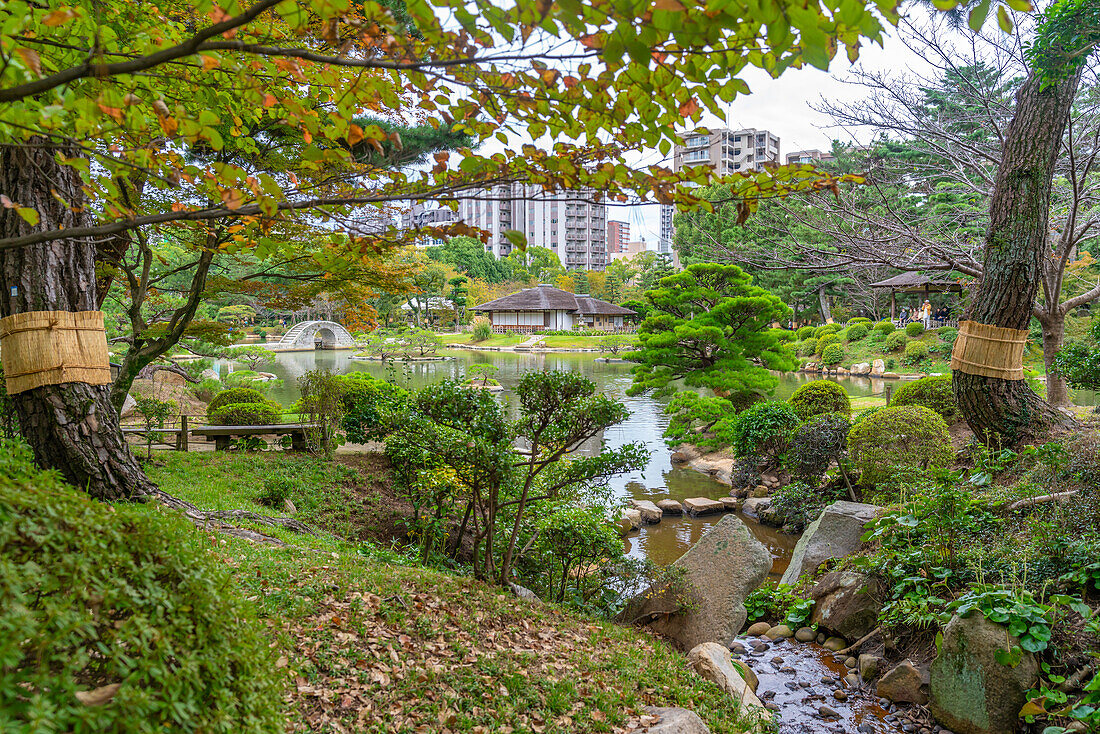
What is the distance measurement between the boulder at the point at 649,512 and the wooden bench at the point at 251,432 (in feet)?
15.4

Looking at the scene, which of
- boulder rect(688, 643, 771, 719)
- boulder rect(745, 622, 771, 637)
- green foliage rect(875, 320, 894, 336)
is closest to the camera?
boulder rect(688, 643, 771, 719)

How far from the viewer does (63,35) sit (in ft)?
7.85

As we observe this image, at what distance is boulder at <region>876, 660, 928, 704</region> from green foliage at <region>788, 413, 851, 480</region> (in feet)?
12.6

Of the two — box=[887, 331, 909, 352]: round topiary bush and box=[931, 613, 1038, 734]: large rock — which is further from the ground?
box=[887, 331, 909, 352]: round topiary bush

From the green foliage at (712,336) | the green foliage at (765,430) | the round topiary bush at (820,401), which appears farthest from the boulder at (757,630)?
the green foliage at (712,336)

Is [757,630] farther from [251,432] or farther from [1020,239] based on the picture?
[251,432]

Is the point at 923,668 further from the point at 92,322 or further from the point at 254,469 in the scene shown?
the point at 254,469

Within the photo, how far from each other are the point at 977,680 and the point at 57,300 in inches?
233

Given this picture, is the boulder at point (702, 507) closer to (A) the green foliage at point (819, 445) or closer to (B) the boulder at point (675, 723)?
(A) the green foliage at point (819, 445)

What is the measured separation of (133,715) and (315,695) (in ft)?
3.78

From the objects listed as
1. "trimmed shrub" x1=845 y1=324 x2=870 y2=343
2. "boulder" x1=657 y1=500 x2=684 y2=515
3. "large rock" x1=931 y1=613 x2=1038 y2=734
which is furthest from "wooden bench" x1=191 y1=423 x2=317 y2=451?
"trimmed shrub" x1=845 y1=324 x2=870 y2=343

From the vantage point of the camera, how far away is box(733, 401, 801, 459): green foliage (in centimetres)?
810

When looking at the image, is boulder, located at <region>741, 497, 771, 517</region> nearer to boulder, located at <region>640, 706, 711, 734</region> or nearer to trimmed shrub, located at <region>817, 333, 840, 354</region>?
boulder, located at <region>640, 706, 711, 734</region>

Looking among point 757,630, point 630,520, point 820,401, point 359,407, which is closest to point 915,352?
point 820,401
